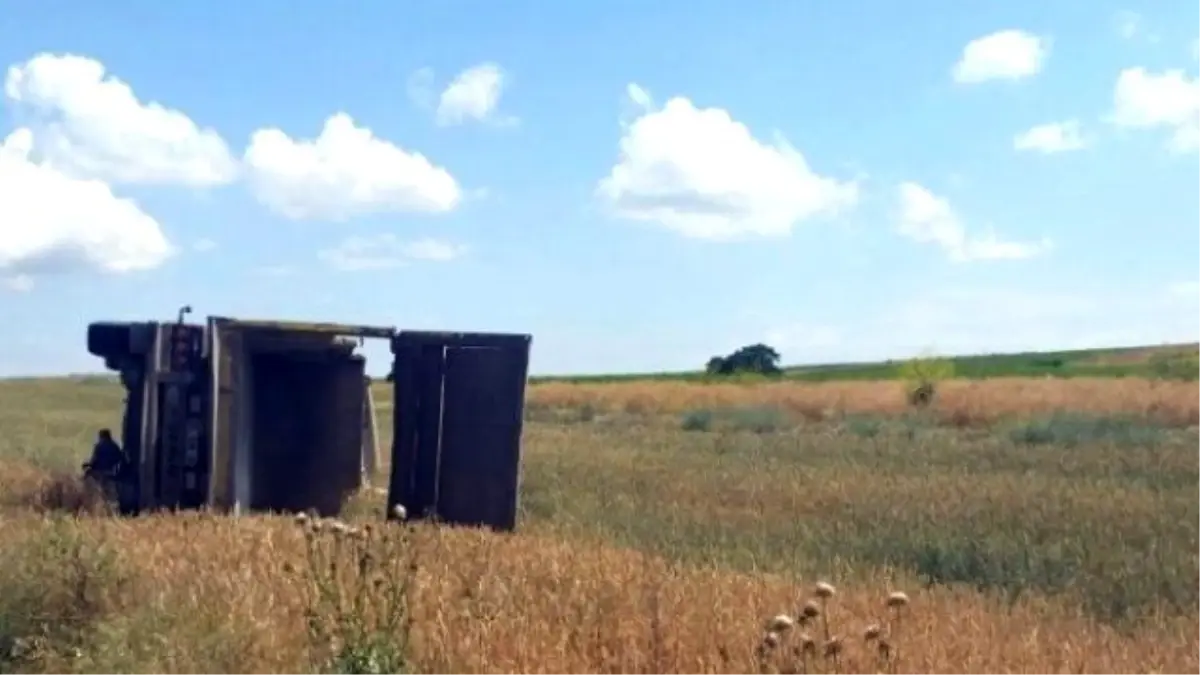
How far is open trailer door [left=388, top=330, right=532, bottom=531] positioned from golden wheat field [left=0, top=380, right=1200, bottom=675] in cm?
54

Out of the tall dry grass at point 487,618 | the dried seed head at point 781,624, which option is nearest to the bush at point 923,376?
A: the tall dry grass at point 487,618

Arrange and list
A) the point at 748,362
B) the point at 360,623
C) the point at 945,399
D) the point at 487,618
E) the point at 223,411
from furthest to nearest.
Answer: the point at 748,362
the point at 945,399
the point at 223,411
the point at 487,618
the point at 360,623

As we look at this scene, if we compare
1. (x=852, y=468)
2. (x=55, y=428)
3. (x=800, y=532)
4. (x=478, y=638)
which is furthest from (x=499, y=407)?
(x=55, y=428)

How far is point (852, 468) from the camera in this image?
74.0 feet

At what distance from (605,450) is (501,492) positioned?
1243cm

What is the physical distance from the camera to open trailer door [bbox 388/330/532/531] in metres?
14.7

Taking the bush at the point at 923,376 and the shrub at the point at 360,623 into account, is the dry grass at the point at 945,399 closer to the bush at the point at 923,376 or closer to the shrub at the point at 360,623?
the bush at the point at 923,376

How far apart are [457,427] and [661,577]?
564 centimetres

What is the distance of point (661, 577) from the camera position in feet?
31.2

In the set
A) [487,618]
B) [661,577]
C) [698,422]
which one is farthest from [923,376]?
[487,618]

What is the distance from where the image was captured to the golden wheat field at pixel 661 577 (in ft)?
23.3

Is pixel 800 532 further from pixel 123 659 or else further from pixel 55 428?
pixel 55 428

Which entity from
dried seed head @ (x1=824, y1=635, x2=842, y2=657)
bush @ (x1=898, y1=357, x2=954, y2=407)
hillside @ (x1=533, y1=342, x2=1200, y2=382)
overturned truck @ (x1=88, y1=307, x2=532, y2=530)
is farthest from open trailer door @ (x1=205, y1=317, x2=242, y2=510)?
hillside @ (x1=533, y1=342, x2=1200, y2=382)

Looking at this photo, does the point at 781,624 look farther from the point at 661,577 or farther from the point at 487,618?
the point at 661,577
